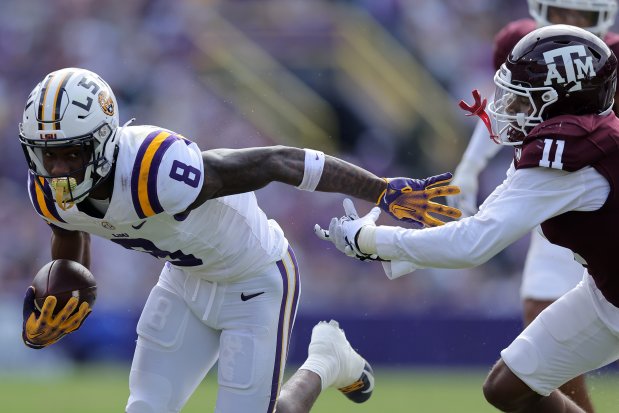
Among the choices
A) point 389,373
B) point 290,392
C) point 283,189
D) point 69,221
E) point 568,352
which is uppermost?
point 69,221

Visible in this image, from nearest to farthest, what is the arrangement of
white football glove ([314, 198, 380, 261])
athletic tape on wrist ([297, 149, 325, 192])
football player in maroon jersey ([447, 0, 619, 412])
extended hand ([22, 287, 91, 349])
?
white football glove ([314, 198, 380, 261]), athletic tape on wrist ([297, 149, 325, 192]), extended hand ([22, 287, 91, 349]), football player in maroon jersey ([447, 0, 619, 412])

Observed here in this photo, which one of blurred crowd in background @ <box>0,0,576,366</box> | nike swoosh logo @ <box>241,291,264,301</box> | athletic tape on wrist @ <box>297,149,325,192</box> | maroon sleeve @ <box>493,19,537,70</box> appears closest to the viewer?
athletic tape on wrist @ <box>297,149,325,192</box>

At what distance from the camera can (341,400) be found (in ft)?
27.5

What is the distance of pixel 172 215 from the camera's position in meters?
4.27

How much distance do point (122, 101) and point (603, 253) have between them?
7.63m

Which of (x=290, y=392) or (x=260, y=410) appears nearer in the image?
(x=260, y=410)

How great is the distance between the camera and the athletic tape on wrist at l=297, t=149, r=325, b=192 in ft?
14.4

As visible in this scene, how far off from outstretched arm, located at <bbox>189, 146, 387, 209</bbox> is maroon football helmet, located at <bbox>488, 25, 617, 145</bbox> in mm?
613

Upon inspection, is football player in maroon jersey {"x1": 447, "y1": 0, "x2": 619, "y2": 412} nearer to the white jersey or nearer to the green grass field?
the green grass field

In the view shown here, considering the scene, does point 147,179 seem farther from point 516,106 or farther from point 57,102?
point 516,106

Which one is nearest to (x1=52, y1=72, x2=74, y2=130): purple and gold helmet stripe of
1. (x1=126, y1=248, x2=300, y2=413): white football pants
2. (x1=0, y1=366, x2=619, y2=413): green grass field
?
(x1=126, y1=248, x2=300, y2=413): white football pants

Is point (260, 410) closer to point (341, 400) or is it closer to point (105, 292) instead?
point (341, 400)

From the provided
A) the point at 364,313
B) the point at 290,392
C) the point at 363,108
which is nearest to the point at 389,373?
the point at 364,313

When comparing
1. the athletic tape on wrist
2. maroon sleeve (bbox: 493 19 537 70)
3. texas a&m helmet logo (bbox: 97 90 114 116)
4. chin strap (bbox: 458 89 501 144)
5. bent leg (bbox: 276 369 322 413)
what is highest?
texas a&m helmet logo (bbox: 97 90 114 116)
